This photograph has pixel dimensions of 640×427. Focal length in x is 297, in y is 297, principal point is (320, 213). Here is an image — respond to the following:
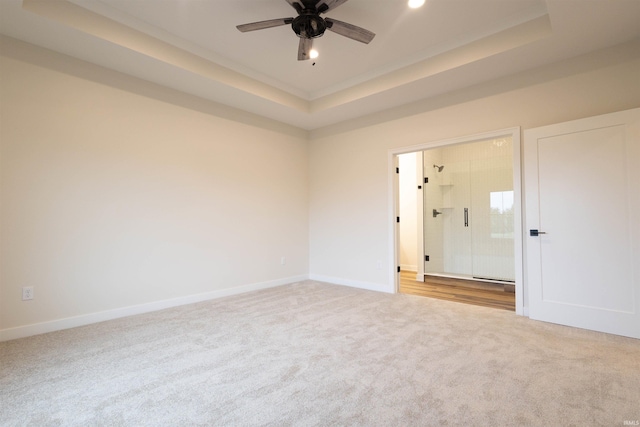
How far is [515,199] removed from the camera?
3.29 m

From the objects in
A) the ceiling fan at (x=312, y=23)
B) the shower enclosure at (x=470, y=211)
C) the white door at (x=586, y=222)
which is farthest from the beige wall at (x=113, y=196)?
the white door at (x=586, y=222)

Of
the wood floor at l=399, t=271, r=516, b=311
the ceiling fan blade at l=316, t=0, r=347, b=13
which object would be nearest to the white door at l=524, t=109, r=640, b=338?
the wood floor at l=399, t=271, r=516, b=311

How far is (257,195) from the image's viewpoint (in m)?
4.66

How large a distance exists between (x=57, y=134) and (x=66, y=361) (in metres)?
2.11

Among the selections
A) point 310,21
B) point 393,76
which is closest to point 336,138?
point 393,76

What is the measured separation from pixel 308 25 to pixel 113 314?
11.4 ft

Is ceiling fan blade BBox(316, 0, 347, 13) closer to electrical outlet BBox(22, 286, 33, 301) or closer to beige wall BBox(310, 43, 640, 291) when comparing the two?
beige wall BBox(310, 43, 640, 291)

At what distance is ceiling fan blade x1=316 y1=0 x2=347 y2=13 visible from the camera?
230cm

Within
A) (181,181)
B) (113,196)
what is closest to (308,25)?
(181,181)

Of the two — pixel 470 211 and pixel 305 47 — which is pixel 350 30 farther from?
pixel 470 211

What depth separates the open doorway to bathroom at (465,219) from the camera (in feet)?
17.0

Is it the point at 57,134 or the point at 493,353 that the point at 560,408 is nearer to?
the point at 493,353

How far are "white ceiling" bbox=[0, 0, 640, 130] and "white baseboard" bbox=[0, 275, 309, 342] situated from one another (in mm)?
2632

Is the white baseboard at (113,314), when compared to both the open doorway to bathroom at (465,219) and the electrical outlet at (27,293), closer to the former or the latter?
the electrical outlet at (27,293)
